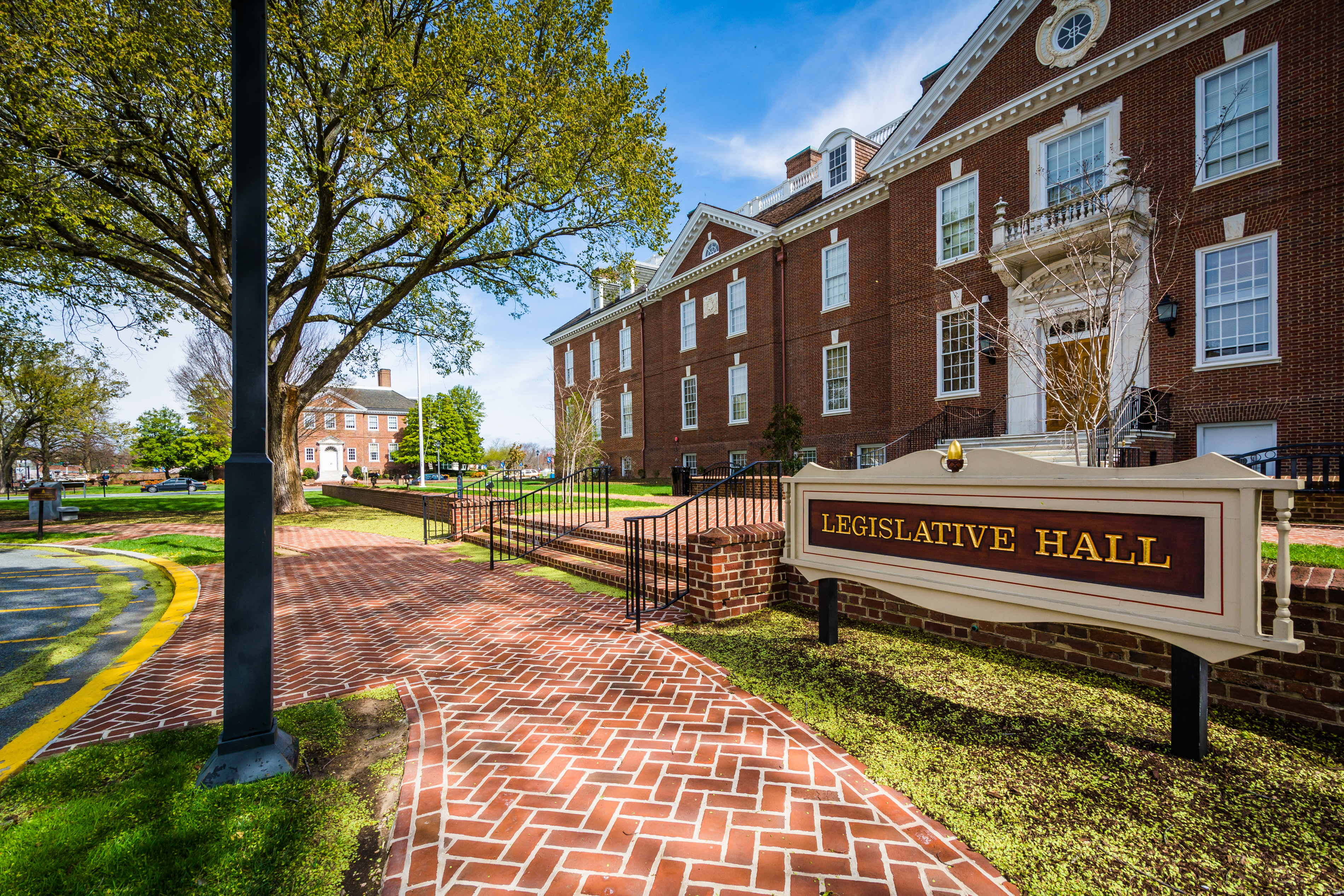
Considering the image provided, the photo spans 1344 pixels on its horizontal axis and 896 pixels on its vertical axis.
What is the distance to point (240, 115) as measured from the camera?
265cm

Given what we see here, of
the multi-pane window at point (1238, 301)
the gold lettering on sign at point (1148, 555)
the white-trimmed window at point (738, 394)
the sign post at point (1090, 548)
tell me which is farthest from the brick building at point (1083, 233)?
the gold lettering on sign at point (1148, 555)

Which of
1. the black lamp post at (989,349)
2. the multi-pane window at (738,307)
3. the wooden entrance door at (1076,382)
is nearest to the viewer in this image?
the wooden entrance door at (1076,382)

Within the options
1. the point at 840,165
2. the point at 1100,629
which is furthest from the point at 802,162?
the point at 1100,629

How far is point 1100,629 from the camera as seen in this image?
3.67 meters

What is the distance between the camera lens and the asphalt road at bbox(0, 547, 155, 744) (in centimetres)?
383

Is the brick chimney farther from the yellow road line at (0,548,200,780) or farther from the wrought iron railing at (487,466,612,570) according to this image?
the yellow road line at (0,548,200,780)

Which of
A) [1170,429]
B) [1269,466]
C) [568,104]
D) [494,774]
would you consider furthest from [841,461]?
[494,774]

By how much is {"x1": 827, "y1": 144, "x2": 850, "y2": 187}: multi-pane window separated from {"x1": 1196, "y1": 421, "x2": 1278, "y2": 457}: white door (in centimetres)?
1332

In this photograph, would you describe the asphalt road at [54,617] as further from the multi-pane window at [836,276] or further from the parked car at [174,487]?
the parked car at [174,487]

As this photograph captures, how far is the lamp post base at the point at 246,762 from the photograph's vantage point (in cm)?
259

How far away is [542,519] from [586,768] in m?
8.23

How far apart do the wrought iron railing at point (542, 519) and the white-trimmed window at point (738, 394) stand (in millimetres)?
10580

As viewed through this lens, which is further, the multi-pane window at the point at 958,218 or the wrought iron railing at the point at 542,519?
the multi-pane window at the point at 958,218

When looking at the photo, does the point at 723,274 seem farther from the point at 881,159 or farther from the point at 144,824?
the point at 144,824
